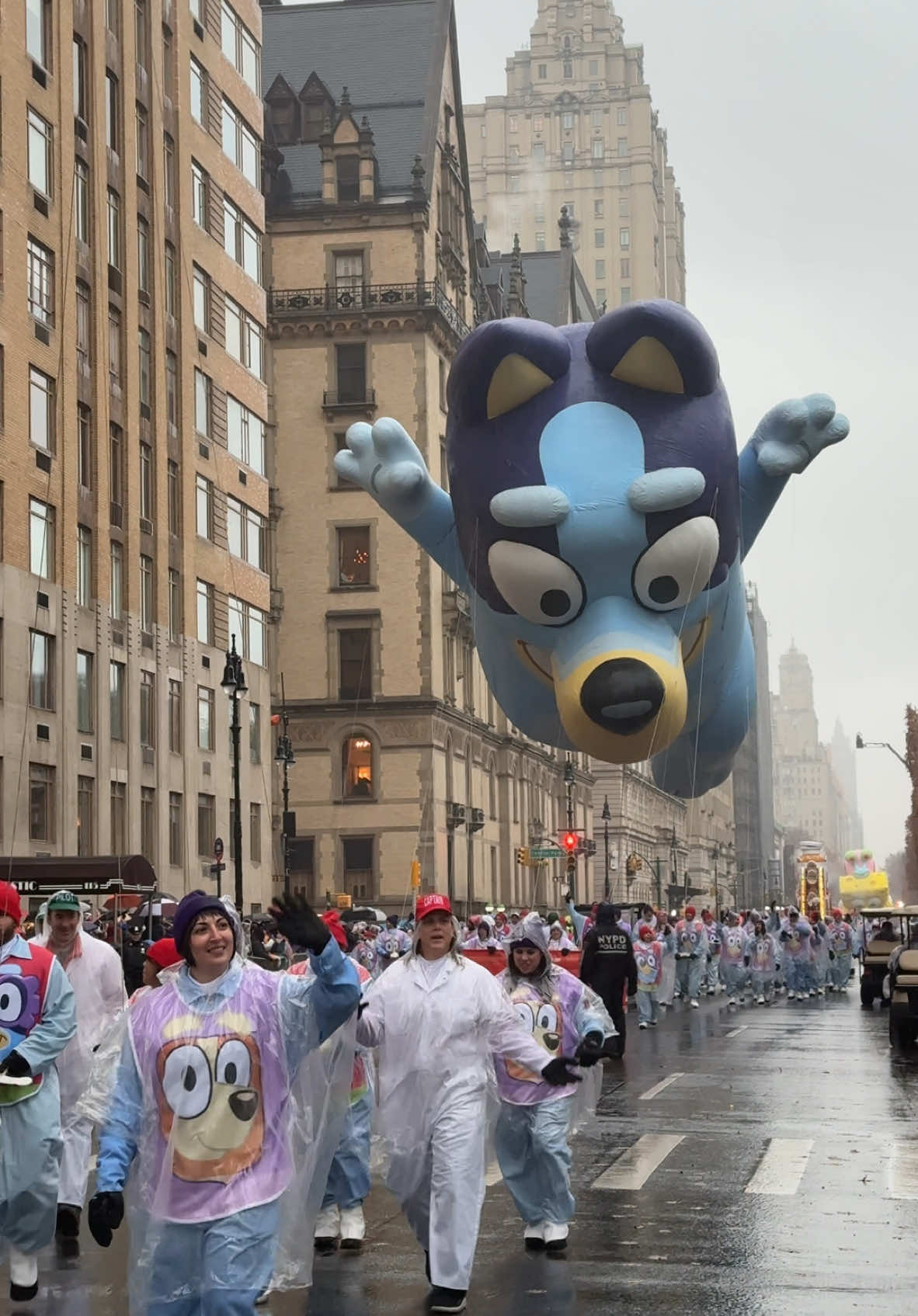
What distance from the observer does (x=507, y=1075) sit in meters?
10.7

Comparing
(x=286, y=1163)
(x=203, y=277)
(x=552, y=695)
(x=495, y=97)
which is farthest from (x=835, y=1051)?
(x=495, y=97)

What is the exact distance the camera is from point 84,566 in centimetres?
3900

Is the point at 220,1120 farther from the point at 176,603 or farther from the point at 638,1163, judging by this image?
the point at 176,603

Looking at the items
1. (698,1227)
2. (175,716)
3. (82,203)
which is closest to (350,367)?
(175,716)

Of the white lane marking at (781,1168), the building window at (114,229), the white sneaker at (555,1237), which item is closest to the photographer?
the white sneaker at (555,1237)

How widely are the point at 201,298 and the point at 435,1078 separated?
40.2 m

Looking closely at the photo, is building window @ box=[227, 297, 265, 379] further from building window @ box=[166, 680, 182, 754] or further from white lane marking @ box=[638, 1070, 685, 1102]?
white lane marking @ box=[638, 1070, 685, 1102]

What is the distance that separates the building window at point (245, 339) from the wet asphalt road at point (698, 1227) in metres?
33.8

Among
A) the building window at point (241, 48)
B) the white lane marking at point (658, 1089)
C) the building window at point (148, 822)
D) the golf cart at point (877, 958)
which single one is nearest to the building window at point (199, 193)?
the building window at point (241, 48)

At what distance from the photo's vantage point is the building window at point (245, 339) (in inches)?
1955

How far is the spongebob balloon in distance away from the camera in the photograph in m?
10.4

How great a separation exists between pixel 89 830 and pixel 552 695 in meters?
28.4

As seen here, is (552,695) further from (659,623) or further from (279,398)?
(279,398)

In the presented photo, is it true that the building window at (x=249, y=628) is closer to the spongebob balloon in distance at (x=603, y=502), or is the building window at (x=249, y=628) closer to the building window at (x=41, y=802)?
the building window at (x=41, y=802)
